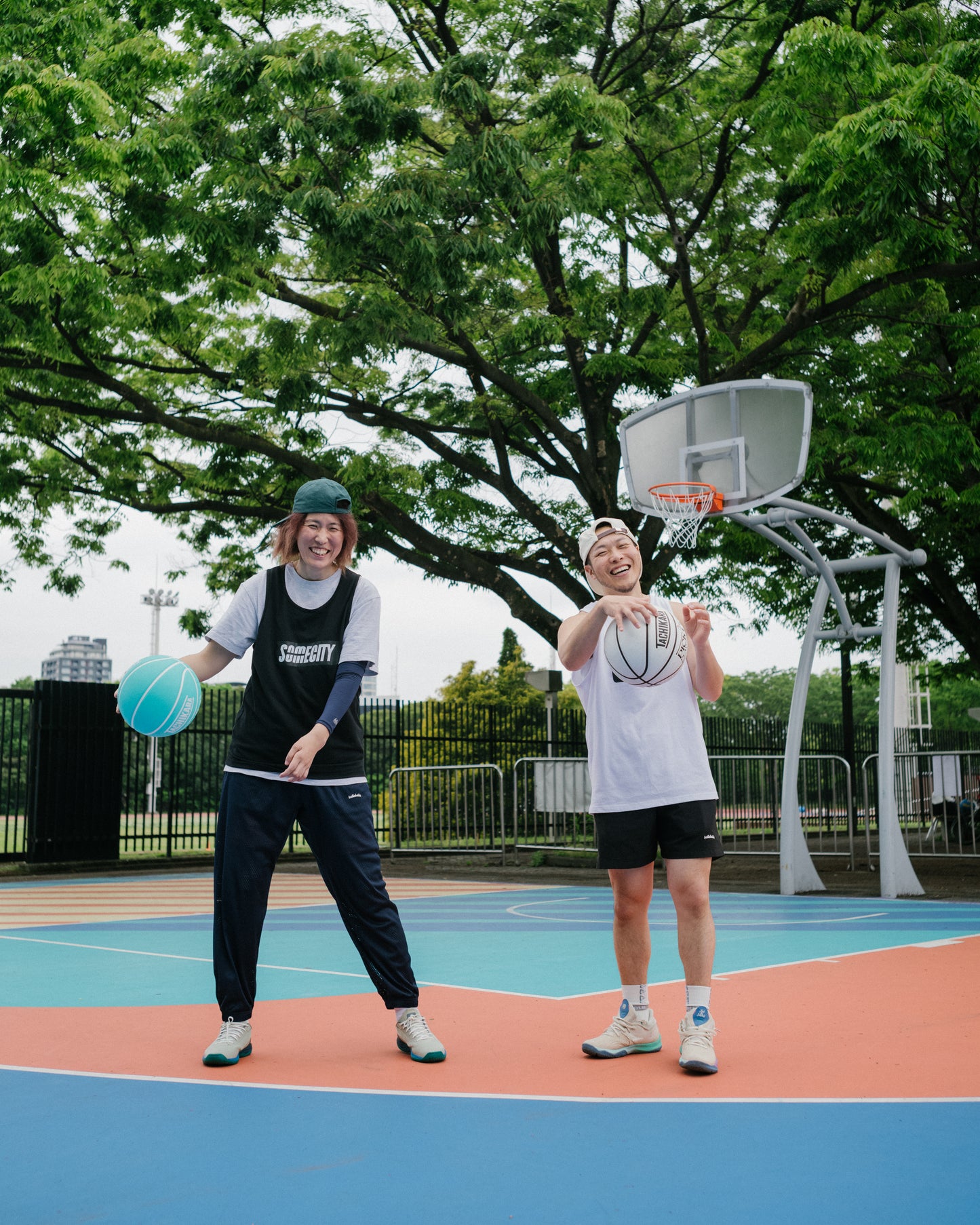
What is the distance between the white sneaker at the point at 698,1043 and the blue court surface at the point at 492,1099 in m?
0.05

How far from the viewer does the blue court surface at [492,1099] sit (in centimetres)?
271

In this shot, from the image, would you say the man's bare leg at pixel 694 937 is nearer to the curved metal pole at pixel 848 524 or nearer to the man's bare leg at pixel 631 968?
the man's bare leg at pixel 631 968

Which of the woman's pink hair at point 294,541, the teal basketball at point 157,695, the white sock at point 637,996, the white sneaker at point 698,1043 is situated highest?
the woman's pink hair at point 294,541

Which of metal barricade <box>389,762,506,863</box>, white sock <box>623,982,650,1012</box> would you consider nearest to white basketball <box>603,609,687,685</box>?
white sock <box>623,982,650,1012</box>

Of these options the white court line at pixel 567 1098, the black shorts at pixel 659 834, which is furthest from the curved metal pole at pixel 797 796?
the white court line at pixel 567 1098

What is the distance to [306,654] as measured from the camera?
4.31 meters

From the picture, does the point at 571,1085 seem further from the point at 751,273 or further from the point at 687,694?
the point at 751,273

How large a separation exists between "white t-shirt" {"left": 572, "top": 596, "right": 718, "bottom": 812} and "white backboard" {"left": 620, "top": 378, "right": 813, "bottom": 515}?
20.2 feet

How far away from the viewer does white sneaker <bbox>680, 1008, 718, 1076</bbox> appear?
3.91 m

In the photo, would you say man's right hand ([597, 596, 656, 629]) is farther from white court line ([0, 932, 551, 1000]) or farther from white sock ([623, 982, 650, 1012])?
white court line ([0, 932, 551, 1000])

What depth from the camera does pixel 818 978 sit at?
606 centimetres

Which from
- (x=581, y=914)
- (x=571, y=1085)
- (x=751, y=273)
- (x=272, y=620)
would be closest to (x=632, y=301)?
(x=751, y=273)

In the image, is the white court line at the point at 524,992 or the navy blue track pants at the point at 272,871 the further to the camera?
the white court line at the point at 524,992

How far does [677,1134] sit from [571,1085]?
632 millimetres
